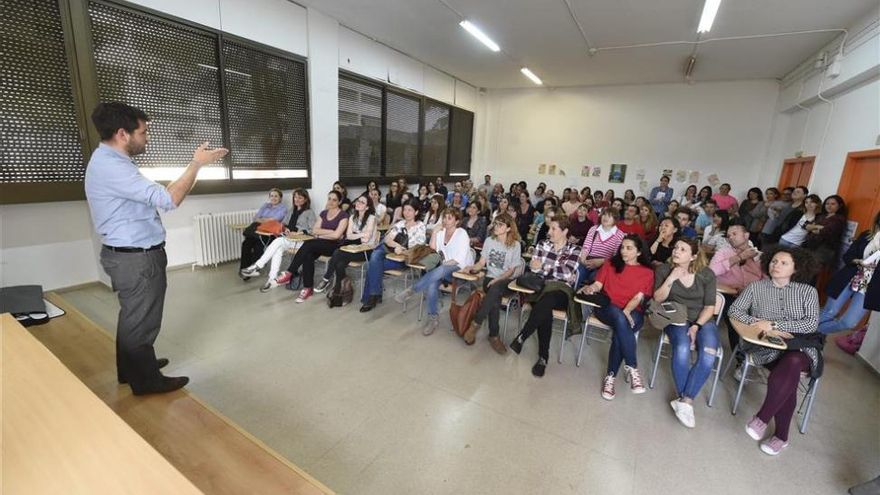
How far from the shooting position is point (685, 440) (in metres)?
2.45

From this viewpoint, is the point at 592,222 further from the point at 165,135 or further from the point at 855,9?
the point at 165,135

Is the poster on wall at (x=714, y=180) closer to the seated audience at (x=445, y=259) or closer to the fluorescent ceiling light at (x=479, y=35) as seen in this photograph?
the fluorescent ceiling light at (x=479, y=35)

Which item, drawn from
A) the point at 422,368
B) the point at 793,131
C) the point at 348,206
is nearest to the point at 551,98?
the point at 793,131

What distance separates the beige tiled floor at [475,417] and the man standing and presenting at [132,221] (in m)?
0.69

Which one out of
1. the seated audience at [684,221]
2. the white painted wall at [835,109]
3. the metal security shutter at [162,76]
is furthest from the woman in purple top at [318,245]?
the white painted wall at [835,109]

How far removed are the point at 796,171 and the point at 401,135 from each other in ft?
25.5

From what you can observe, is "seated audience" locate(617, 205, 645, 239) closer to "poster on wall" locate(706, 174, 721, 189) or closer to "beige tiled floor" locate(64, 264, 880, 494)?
"beige tiled floor" locate(64, 264, 880, 494)

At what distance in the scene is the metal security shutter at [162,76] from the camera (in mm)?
3992

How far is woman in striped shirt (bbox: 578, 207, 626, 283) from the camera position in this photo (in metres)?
4.04

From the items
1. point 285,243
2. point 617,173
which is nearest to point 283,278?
point 285,243

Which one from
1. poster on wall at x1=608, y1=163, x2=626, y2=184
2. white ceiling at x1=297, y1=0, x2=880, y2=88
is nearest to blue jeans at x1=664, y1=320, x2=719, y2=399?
white ceiling at x1=297, y1=0, x2=880, y2=88

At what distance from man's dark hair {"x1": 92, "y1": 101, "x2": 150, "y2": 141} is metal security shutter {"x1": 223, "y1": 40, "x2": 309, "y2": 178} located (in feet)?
11.8

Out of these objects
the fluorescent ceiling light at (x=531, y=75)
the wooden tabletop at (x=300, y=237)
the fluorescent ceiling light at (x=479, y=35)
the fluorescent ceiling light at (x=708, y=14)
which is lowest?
the wooden tabletop at (x=300, y=237)

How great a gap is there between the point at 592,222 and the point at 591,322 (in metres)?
3.14
